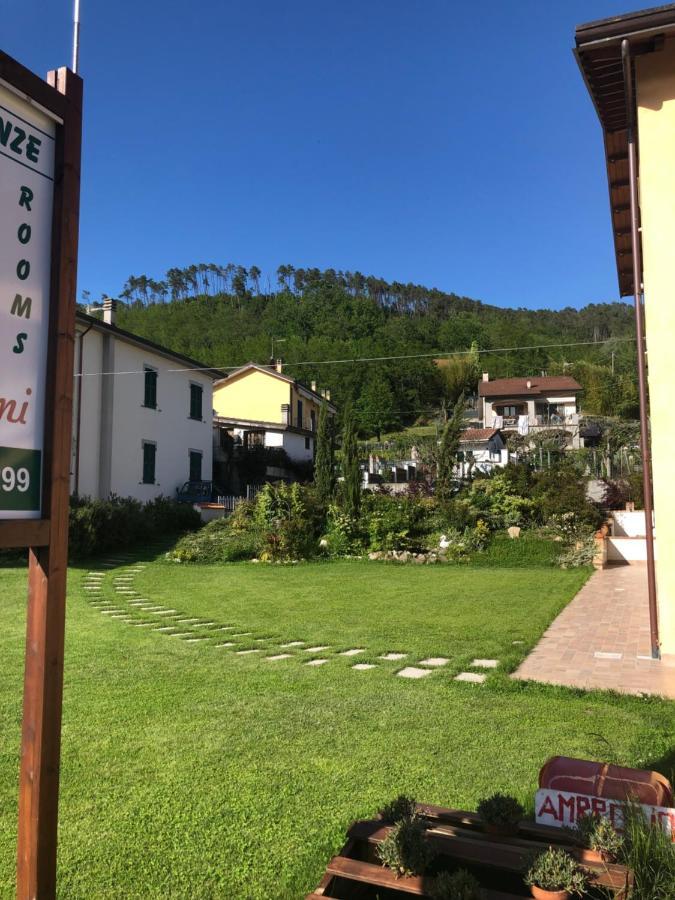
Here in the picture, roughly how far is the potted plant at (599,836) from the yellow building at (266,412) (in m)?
28.8

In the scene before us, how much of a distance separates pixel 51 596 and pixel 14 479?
0.40 m

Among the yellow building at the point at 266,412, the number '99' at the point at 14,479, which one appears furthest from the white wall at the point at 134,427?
the number '99' at the point at 14,479

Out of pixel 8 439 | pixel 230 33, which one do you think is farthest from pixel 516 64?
pixel 8 439

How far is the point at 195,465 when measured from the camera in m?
24.8

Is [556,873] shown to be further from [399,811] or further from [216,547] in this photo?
[216,547]

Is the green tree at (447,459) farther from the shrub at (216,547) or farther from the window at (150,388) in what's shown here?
the window at (150,388)

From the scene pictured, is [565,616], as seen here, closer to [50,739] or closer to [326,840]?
[326,840]

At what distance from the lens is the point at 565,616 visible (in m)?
8.80

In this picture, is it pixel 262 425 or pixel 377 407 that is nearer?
pixel 262 425

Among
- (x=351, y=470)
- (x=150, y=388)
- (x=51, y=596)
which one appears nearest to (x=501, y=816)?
(x=51, y=596)

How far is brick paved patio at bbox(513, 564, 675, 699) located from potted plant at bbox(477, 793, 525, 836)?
344 centimetres

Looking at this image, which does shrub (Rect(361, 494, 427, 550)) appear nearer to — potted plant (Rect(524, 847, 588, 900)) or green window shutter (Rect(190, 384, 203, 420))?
green window shutter (Rect(190, 384, 203, 420))

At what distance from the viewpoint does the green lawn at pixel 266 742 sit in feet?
8.93

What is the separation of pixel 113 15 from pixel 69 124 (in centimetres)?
89
